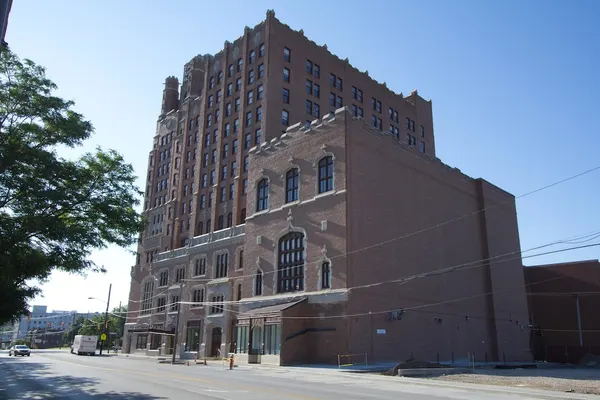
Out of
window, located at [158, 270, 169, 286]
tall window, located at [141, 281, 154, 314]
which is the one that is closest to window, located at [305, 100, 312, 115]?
window, located at [158, 270, 169, 286]

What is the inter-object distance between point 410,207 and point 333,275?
1175 cm

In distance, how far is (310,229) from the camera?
39.8 metres

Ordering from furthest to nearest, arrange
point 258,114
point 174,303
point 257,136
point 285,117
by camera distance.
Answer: point 174,303 < point 258,114 < point 285,117 < point 257,136

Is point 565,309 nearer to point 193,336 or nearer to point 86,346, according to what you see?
point 193,336

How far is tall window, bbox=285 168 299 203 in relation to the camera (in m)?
42.8

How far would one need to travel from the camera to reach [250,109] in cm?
5872

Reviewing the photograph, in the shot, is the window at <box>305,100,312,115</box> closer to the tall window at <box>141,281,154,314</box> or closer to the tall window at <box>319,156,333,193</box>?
the tall window at <box>319,156,333,193</box>

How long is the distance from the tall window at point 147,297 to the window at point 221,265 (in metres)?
18.1

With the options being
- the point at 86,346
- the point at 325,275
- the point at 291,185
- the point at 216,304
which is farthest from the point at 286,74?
the point at 86,346

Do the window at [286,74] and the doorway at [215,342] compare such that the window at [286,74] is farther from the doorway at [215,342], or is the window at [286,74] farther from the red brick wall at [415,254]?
the doorway at [215,342]

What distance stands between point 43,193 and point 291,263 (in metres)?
26.2

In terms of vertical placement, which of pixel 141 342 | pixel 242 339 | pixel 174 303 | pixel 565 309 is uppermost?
pixel 565 309

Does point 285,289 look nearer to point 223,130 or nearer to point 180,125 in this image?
point 223,130

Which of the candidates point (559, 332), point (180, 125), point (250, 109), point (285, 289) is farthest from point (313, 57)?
point (559, 332)
